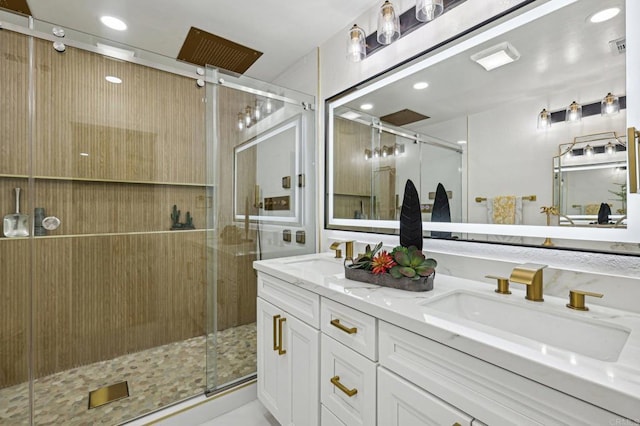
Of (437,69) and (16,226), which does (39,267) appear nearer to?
(16,226)

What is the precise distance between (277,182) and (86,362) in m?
1.66

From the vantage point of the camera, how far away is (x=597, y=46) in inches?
35.8

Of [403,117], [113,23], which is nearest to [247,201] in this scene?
[403,117]

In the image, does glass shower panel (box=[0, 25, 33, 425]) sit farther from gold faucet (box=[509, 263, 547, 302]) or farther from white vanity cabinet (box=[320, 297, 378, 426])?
gold faucet (box=[509, 263, 547, 302])

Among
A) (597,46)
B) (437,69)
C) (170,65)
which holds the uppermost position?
(170,65)

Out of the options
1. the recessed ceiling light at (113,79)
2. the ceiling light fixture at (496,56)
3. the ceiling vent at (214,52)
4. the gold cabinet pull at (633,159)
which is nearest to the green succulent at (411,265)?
the gold cabinet pull at (633,159)

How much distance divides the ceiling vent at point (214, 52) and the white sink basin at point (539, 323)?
2.13m

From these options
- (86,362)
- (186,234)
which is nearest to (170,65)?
(186,234)

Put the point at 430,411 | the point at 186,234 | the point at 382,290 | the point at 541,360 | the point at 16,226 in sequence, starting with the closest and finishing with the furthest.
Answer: the point at 541,360 → the point at 430,411 → the point at 382,290 → the point at 16,226 → the point at 186,234

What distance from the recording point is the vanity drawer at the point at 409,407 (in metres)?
0.70

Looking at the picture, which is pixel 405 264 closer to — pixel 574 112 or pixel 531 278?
pixel 531 278

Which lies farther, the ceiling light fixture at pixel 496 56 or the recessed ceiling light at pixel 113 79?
the recessed ceiling light at pixel 113 79

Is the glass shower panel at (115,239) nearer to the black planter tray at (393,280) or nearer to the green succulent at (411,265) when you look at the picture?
the black planter tray at (393,280)

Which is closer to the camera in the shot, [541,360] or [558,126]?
[541,360]
